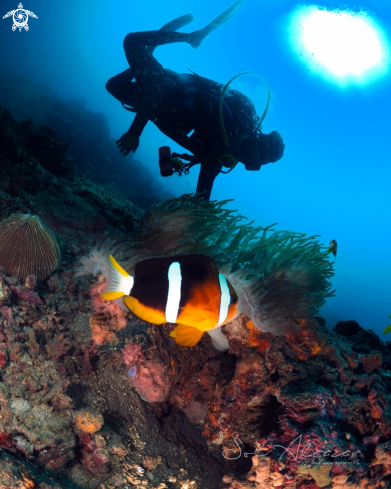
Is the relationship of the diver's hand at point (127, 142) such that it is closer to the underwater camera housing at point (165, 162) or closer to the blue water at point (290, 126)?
the underwater camera housing at point (165, 162)

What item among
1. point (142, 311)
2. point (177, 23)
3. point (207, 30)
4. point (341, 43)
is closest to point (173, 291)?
point (142, 311)

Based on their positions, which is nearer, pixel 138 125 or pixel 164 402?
pixel 164 402

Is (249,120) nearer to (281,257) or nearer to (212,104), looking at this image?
(212,104)

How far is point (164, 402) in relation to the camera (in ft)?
7.36

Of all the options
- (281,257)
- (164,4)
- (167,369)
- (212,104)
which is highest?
(164,4)

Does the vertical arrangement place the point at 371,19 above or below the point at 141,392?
above

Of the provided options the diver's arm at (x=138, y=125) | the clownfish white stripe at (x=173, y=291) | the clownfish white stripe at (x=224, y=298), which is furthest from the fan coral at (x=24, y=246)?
the diver's arm at (x=138, y=125)

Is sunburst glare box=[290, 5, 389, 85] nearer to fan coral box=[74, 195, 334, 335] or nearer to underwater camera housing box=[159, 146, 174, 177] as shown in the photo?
underwater camera housing box=[159, 146, 174, 177]

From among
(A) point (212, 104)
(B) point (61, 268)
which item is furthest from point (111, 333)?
(A) point (212, 104)

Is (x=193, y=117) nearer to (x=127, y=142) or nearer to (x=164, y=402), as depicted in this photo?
(x=127, y=142)

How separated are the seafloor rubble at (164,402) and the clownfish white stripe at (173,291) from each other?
0.86 metres

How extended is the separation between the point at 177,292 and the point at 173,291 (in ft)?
0.07

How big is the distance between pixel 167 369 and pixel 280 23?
5170 cm

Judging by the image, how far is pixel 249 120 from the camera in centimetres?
516
